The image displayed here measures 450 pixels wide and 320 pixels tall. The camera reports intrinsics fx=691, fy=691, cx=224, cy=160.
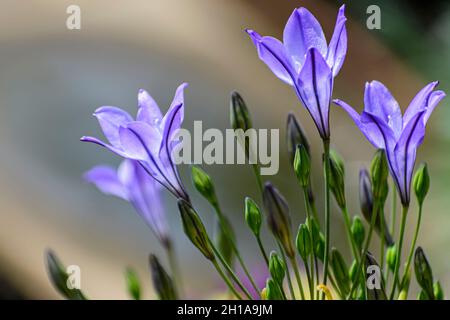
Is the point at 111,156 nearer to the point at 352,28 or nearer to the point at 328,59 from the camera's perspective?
the point at 352,28

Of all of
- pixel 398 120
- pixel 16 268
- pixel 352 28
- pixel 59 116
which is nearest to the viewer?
pixel 398 120

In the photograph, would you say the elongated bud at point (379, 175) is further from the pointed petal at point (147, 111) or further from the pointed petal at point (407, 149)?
the pointed petal at point (147, 111)

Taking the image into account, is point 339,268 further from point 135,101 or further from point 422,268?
point 135,101

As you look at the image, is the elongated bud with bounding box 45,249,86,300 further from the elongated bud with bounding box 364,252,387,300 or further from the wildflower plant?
the elongated bud with bounding box 364,252,387,300

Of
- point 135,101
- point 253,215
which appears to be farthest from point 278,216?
point 135,101

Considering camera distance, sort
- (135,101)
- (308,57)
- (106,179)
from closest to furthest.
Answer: (308,57) < (106,179) < (135,101)
